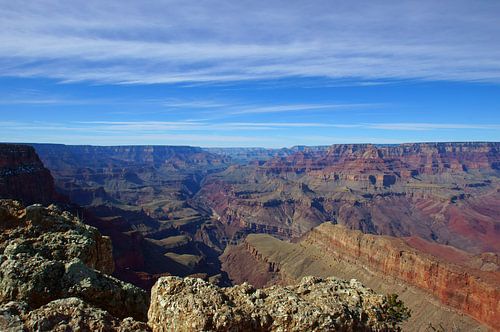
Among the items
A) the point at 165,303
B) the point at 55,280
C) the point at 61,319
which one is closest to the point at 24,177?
the point at 55,280

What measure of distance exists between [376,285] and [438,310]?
16396 mm

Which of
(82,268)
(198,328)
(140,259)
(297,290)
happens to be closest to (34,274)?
(82,268)

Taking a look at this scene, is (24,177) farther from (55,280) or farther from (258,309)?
(258,309)

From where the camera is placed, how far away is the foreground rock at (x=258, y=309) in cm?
1207

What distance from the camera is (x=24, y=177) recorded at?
3871 inches

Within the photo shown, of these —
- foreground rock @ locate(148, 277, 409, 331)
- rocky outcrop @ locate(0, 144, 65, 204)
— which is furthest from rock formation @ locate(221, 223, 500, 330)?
rocky outcrop @ locate(0, 144, 65, 204)

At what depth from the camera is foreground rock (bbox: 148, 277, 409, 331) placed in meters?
12.1

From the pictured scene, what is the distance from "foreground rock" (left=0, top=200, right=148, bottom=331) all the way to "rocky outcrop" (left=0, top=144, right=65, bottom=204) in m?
78.1

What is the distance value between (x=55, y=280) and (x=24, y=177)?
9845cm

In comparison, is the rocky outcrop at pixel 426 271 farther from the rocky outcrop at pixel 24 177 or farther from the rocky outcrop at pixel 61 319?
the rocky outcrop at pixel 24 177

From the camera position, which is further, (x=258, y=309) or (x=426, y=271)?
(x=426, y=271)

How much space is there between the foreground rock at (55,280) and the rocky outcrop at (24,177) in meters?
78.1

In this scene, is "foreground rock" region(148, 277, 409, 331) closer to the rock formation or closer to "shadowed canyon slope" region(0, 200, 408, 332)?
"shadowed canyon slope" region(0, 200, 408, 332)

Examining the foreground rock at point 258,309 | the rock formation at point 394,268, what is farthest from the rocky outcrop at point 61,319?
the rock formation at point 394,268
